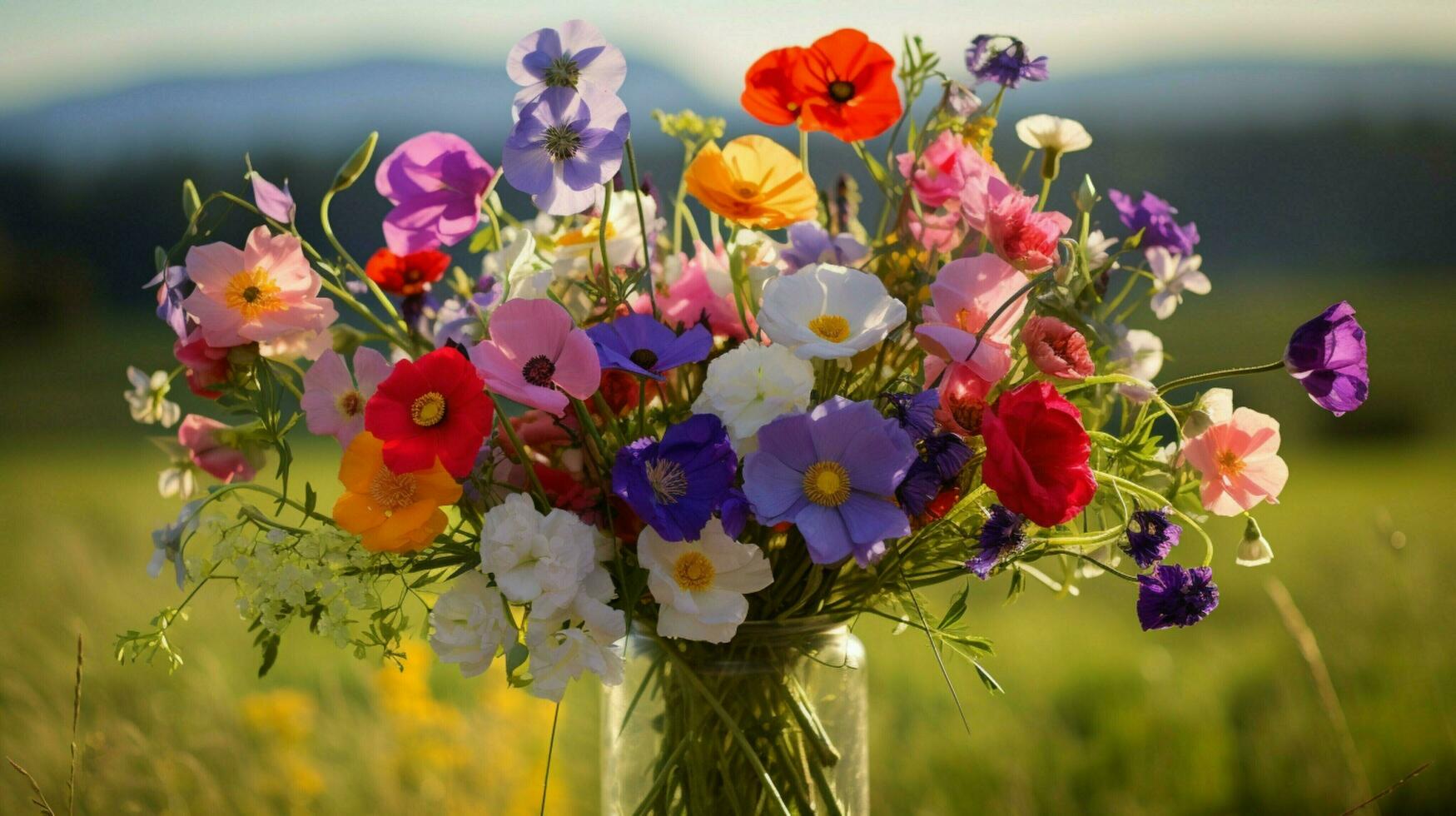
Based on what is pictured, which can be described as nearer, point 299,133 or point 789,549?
point 789,549

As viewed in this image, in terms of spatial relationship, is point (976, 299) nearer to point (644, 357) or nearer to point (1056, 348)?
point (1056, 348)

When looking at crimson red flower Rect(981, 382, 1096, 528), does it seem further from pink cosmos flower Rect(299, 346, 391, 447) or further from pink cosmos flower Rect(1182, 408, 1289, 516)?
pink cosmos flower Rect(299, 346, 391, 447)

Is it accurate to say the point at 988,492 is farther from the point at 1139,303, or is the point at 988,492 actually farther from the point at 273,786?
the point at 273,786

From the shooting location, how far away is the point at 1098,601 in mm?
2936

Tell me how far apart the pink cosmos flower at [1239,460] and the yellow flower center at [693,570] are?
299mm

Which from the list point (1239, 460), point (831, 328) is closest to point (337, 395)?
point (831, 328)

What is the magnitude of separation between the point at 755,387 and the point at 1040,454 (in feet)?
0.51

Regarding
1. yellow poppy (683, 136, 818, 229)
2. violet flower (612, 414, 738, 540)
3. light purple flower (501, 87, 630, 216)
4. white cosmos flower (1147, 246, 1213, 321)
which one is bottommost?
white cosmos flower (1147, 246, 1213, 321)

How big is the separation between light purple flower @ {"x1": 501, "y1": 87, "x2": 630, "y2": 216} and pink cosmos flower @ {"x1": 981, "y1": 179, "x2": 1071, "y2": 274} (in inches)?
8.9

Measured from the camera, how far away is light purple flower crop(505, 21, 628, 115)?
702mm

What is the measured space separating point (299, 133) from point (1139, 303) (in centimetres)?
838

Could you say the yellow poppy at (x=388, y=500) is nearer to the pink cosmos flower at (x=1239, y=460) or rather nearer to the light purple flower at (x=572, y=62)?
the light purple flower at (x=572, y=62)

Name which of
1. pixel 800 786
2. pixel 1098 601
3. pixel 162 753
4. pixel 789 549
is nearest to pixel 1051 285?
pixel 789 549

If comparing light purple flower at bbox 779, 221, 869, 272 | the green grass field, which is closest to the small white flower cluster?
light purple flower at bbox 779, 221, 869, 272
